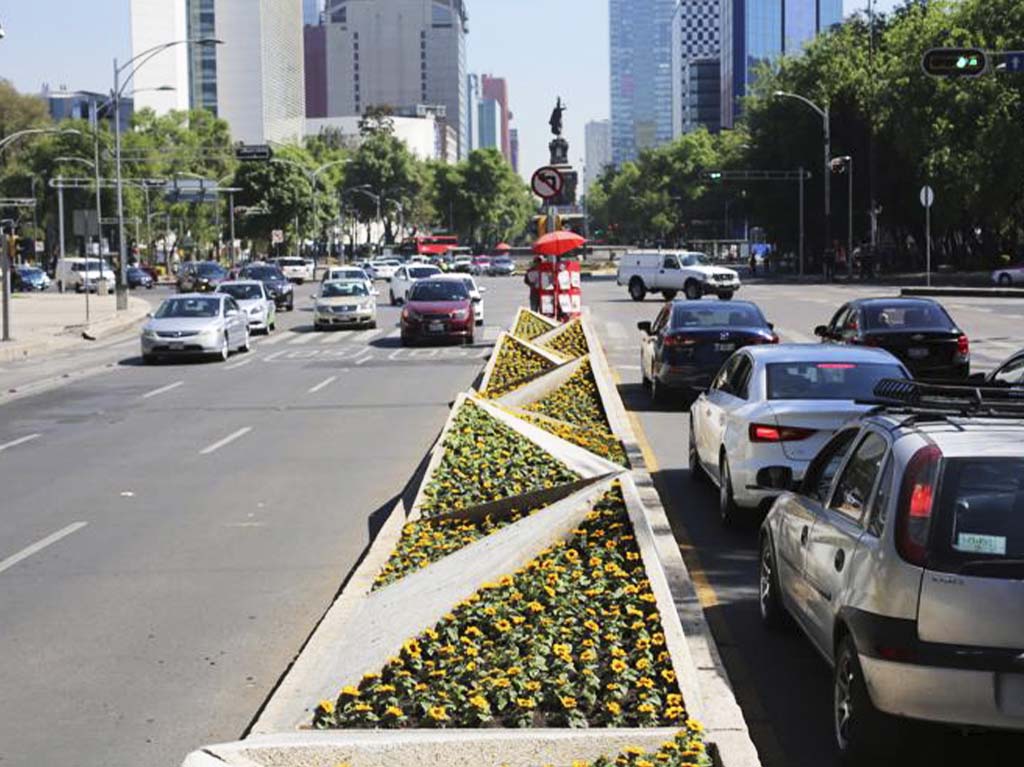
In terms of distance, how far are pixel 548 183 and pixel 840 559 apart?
2052 centimetres

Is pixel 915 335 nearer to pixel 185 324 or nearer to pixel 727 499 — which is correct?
pixel 727 499

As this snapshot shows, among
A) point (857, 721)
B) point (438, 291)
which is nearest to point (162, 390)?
point (438, 291)

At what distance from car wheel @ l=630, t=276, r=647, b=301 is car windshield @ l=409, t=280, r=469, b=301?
23.1 metres

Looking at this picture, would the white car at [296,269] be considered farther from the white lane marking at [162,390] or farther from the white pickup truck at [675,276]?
the white lane marking at [162,390]

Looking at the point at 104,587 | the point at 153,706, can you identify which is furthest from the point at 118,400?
the point at 153,706

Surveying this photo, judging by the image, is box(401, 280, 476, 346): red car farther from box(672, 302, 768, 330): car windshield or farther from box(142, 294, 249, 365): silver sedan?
box(672, 302, 768, 330): car windshield

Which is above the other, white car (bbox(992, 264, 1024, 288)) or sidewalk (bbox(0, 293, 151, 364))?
white car (bbox(992, 264, 1024, 288))

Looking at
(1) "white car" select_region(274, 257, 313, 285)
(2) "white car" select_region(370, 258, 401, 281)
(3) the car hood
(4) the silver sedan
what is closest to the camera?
(4) the silver sedan

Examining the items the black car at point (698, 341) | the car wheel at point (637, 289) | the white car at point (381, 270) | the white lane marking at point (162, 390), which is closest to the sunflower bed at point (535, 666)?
the black car at point (698, 341)

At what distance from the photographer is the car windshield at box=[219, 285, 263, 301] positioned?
42.8 metres

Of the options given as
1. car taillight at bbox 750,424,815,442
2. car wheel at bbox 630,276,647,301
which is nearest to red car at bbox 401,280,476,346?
car wheel at bbox 630,276,647,301

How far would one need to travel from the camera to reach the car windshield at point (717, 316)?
2181 centimetres

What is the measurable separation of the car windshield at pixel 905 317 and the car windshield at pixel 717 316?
5.99 feet

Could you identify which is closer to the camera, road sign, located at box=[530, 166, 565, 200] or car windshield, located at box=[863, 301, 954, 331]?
car windshield, located at box=[863, 301, 954, 331]
